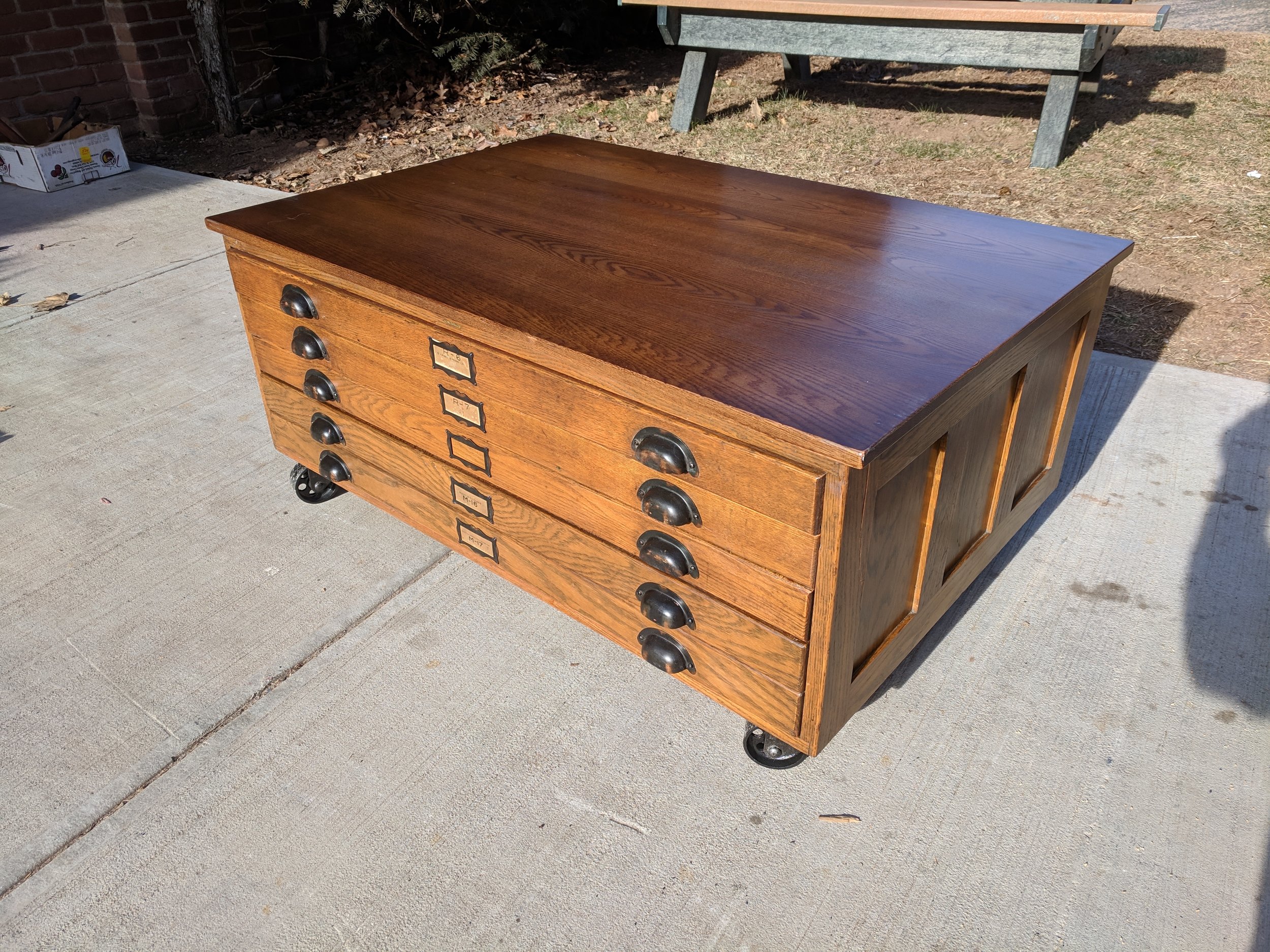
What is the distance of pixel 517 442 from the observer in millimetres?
1688

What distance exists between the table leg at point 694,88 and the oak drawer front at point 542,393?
11.9 feet

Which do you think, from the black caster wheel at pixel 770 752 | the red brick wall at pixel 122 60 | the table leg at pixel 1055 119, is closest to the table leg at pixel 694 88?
the table leg at pixel 1055 119

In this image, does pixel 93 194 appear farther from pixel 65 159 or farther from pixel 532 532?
pixel 532 532

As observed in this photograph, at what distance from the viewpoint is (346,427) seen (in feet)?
6.81

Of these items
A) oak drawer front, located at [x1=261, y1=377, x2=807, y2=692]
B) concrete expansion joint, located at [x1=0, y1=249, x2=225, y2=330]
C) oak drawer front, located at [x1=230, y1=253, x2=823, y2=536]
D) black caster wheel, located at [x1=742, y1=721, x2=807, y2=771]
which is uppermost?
oak drawer front, located at [x1=230, y1=253, x2=823, y2=536]

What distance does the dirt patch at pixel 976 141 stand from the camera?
132 inches

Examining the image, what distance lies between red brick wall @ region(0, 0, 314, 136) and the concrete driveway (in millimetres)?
3812

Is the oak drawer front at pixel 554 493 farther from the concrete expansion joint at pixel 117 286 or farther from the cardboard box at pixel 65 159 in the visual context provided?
the cardboard box at pixel 65 159

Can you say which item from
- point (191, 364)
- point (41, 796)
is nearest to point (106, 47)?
point (191, 364)

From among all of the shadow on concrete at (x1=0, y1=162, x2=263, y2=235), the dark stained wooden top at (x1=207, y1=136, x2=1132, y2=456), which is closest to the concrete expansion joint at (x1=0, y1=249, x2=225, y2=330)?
the shadow on concrete at (x1=0, y1=162, x2=263, y2=235)

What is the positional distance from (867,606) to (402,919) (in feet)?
2.82

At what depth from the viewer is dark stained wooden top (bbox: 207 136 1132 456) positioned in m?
1.35

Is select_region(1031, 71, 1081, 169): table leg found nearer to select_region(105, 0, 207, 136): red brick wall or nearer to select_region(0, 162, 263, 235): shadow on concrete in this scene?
select_region(0, 162, 263, 235): shadow on concrete

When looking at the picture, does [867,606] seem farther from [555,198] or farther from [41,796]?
[41,796]
